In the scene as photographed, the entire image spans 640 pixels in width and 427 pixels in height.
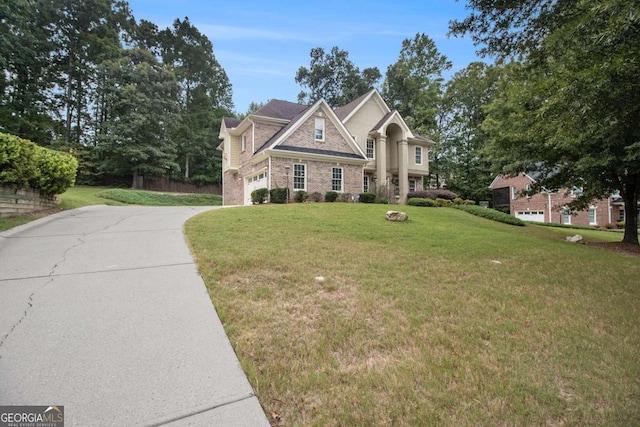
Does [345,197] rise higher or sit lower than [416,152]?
lower

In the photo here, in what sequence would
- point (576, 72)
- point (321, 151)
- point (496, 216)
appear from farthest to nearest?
point (321, 151) < point (496, 216) < point (576, 72)

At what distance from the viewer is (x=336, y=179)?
768 inches

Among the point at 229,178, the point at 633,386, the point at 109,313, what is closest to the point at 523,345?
the point at 633,386

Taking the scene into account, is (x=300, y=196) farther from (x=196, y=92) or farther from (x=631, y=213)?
(x=196, y=92)

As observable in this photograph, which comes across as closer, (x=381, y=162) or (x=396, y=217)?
(x=396, y=217)

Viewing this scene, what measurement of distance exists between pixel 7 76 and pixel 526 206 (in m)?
51.9

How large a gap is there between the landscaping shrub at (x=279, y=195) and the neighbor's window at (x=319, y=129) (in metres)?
4.63

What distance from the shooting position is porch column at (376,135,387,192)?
22.7m

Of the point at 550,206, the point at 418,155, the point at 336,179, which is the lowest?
the point at 550,206

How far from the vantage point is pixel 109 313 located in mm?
3592

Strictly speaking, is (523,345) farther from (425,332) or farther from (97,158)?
(97,158)

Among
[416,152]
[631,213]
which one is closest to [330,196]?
[416,152]

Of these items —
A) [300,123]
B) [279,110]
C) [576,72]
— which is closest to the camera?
[576,72]

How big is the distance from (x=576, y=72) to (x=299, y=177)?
14.5 m
